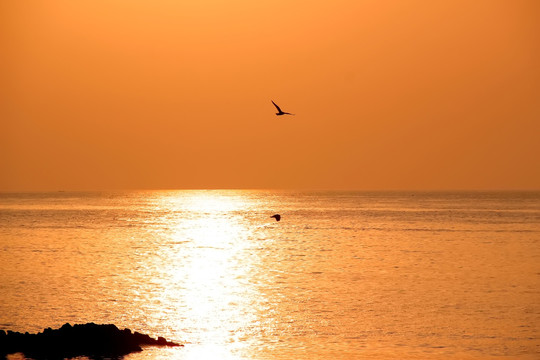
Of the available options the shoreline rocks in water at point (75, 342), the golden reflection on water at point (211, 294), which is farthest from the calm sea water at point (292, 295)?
the shoreline rocks in water at point (75, 342)

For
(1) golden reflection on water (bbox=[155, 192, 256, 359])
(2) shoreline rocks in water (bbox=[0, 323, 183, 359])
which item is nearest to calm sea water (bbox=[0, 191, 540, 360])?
(1) golden reflection on water (bbox=[155, 192, 256, 359])

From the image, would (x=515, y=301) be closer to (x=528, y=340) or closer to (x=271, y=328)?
(x=528, y=340)

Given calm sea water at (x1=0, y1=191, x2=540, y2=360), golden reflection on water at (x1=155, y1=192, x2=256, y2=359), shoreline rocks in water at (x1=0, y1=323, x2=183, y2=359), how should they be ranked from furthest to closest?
calm sea water at (x1=0, y1=191, x2=540, y2=360) < golden reflection on water at (x1=155, y1=192, x2=256, y2=359) < shoreline rocks in water at (x1=0, y1=323, x2=183, y2=359)

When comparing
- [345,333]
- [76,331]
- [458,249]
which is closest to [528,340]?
[345,333]

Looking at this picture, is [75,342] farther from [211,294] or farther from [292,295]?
[292,295]

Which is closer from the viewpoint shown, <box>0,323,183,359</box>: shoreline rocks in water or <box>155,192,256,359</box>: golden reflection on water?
<box>0,323,183,359</box>: shoreline rocks in water

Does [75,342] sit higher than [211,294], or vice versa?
[75,342]

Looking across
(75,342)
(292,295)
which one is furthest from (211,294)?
(75,342)

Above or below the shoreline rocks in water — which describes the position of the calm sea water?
below

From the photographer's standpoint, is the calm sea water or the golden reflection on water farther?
the calm sea water

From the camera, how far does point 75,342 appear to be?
92.5 ft

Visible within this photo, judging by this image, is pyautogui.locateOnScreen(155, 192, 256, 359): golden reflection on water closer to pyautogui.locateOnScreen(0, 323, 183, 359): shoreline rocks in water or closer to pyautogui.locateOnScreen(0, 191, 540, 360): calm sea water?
pyautogui.locateOnScreen(0, 191, 540, 360): calm sea water

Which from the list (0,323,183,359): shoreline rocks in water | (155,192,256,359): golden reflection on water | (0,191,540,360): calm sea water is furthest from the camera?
(0,191,540,360): calm sea water

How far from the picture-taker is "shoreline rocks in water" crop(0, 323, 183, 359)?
27.7m
